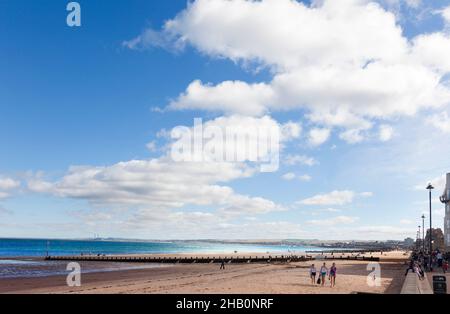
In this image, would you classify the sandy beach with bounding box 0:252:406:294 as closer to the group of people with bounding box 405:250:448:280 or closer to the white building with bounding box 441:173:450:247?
the group of people with bounding box 405:250:448:280

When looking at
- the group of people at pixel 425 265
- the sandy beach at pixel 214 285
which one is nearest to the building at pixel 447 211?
the group of people at pixel 425 265

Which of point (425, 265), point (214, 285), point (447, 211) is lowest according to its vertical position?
point (425, 265)

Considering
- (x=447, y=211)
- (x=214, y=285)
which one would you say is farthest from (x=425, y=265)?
(x=447, y=211)

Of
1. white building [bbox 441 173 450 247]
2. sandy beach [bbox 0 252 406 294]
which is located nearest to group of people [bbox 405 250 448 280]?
sandy beach [bbox 0 252 406 294]

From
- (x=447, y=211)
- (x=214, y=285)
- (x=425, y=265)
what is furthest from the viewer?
(x=447, y=211)

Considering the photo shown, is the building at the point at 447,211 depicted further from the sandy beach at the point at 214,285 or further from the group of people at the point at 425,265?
the sandy beach at the point at 214,285

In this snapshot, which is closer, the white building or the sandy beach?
the sandy beach

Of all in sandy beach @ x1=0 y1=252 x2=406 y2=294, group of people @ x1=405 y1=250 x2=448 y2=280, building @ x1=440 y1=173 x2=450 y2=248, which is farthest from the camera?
building @ x1=440 y1=173 x2=450 y2=248

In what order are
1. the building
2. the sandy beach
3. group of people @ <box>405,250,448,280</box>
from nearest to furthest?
the sandy beach < group of people @ <box>405,250,448,280</box> < the building

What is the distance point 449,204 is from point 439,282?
79.1 metres

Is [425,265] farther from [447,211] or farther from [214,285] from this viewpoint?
[447,211]
